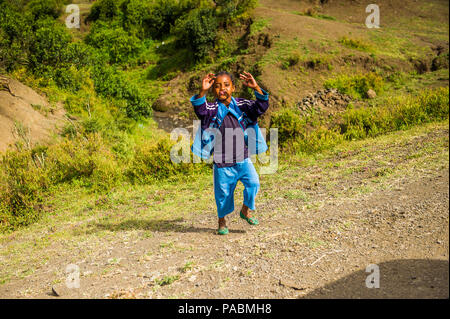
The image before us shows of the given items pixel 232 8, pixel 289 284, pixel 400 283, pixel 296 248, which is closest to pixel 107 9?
pixel 232 8

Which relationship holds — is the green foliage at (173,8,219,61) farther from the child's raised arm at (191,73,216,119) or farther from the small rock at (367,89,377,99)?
the child's raised arm at (191,73,216,119)

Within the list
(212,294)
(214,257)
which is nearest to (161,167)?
(214,257)

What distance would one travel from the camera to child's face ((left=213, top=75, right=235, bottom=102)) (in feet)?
11.0

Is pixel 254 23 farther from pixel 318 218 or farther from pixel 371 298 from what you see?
pixel 371 298

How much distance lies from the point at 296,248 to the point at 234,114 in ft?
4.61

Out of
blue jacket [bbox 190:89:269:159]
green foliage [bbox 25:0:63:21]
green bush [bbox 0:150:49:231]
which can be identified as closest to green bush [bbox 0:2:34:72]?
green bush [bbox 0:150:49:231]

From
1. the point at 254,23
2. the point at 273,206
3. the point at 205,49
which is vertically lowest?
the point at 273,206

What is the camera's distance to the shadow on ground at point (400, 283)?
76.0 inches

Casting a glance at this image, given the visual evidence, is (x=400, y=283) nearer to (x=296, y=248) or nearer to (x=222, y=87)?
(x=296, y=248)

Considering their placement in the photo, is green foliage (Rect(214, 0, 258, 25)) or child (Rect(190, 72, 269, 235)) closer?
child (Rect(190, 72, 269, 235))

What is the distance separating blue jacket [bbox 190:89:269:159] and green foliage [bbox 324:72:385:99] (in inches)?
341

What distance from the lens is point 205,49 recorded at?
17453mm

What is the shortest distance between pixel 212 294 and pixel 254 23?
52.5 ft

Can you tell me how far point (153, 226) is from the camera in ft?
15.1
